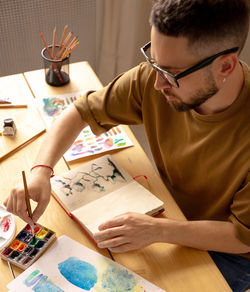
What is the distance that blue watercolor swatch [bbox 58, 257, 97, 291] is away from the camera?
2.81 feet

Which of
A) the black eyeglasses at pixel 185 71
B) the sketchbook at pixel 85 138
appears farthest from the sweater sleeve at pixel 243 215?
the sketchbook at pixel 85 138

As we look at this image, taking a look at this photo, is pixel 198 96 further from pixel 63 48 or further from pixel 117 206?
pixel 63 48

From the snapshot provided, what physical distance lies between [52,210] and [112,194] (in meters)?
0.18

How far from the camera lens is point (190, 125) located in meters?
1.10

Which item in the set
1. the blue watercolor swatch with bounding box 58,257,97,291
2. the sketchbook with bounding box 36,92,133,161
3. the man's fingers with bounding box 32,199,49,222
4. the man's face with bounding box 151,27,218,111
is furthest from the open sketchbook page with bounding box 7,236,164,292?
the man's face with bounding box 151,27,218,111

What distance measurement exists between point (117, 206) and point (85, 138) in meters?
0.36

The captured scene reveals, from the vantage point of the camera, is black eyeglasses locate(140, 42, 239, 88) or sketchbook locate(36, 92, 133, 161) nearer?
black eyeglasses locate(140, 42, 239, 88)

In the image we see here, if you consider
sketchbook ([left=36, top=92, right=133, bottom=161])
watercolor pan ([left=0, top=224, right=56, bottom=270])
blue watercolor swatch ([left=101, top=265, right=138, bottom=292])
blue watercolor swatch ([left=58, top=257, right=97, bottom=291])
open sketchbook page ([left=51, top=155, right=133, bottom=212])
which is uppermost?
sketchbook ([left=36, top=92, right=133, bottom=161])

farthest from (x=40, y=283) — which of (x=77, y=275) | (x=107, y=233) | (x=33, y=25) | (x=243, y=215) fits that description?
(x=33, y=25)

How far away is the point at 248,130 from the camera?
3.21 feet

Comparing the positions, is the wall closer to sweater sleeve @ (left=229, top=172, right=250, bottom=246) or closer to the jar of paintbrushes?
the jar of paintbrushes

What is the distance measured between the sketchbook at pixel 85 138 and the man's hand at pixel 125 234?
33cm

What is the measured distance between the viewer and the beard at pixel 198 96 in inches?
37.5

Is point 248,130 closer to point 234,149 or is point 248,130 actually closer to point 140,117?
point 234,149
